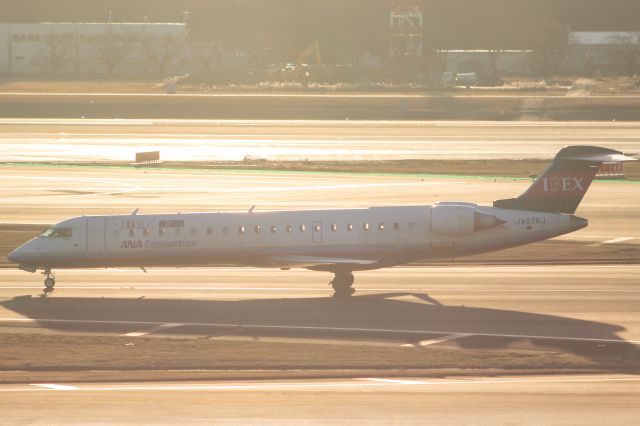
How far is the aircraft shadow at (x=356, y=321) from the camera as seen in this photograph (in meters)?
33.0

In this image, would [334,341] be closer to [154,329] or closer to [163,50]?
[154,329]

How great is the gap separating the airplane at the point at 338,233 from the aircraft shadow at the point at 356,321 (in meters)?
1.66

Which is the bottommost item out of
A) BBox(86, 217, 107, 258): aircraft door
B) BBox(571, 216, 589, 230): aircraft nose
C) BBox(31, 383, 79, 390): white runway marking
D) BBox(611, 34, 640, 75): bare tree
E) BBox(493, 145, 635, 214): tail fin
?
BBox(31, 383, 79, 390): white runway marking

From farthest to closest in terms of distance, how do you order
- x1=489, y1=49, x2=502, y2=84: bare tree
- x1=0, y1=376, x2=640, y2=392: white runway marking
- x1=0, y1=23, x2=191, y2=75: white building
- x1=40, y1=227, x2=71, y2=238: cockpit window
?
x1=0, y1=23, x2=191, y2=75: white building, x1=489, y1=49, x2=502, y2=84: bare tree, x1=40, y1=227, x2=71, y2=238: cockpit window, x1=0, y1=376, x2=640, y2=392: white runway marking

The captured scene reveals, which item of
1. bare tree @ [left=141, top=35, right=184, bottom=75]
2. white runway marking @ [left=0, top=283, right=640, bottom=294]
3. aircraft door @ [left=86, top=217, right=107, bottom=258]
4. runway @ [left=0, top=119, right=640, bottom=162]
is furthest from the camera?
bare tree @ [left=141, top=35, right=184, bottom=75]

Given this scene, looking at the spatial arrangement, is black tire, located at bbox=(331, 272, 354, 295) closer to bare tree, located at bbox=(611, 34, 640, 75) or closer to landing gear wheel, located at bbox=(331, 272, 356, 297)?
landing gear wheel, located at bbox=(331, 272, 356, 297)

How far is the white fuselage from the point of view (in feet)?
130

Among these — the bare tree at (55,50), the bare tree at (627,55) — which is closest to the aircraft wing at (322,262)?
the bare tree at (627,55)

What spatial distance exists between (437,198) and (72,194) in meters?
23.8

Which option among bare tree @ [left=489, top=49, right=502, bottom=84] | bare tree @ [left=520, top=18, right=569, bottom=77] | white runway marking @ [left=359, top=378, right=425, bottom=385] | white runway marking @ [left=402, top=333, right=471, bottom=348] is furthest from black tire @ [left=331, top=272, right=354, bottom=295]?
bare tree @ [left=520, top=18, right=569, bottom=77]

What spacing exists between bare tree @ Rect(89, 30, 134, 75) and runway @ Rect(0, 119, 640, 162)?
2649 inches

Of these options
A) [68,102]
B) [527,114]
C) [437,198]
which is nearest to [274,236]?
[437,198]

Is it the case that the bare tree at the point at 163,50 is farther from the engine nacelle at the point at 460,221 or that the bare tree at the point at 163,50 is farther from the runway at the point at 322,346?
the engine nacelle at the point at 460,221

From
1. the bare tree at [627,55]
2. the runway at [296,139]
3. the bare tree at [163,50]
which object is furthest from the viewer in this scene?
the bare tree at [163,50]
